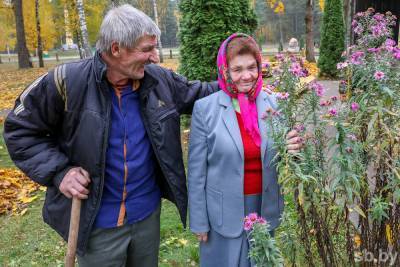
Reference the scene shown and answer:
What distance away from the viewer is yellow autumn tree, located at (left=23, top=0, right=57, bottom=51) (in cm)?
2864

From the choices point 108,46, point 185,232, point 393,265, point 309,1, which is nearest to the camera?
point 108,46

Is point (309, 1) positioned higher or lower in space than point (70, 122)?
higher

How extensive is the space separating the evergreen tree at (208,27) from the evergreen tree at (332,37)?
27.9 feet

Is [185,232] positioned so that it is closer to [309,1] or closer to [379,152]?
[379,152]

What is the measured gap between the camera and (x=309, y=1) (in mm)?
19078

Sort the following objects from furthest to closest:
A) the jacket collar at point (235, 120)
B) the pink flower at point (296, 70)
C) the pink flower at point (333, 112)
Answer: the jacket collar at point (235, 120) < the pink flower at point (296, 70) < the pink flower at point (333, 112)

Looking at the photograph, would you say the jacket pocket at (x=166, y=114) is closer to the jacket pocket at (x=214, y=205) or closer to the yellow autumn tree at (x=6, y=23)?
the jacket pocket at (x=214, y=205)

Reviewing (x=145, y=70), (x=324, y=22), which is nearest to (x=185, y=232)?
(x=145, y=70)

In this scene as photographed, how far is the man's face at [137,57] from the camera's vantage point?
2.12 meters

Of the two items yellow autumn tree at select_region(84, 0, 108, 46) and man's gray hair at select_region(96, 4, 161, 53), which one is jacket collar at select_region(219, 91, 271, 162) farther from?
yellow autumn tree at select_region(84, 0, 108, 46)

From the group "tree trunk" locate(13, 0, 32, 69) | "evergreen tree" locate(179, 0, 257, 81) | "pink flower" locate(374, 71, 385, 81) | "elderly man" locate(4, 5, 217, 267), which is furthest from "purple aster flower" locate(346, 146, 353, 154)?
"tree trunk" locate(13, 0, 32, 69)

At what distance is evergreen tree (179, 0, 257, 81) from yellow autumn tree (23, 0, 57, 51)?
85.3 ft

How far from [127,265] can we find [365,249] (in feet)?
4.85

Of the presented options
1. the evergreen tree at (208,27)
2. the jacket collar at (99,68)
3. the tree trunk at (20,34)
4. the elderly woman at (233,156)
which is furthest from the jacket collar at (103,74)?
the tree trunk at (20,34)
